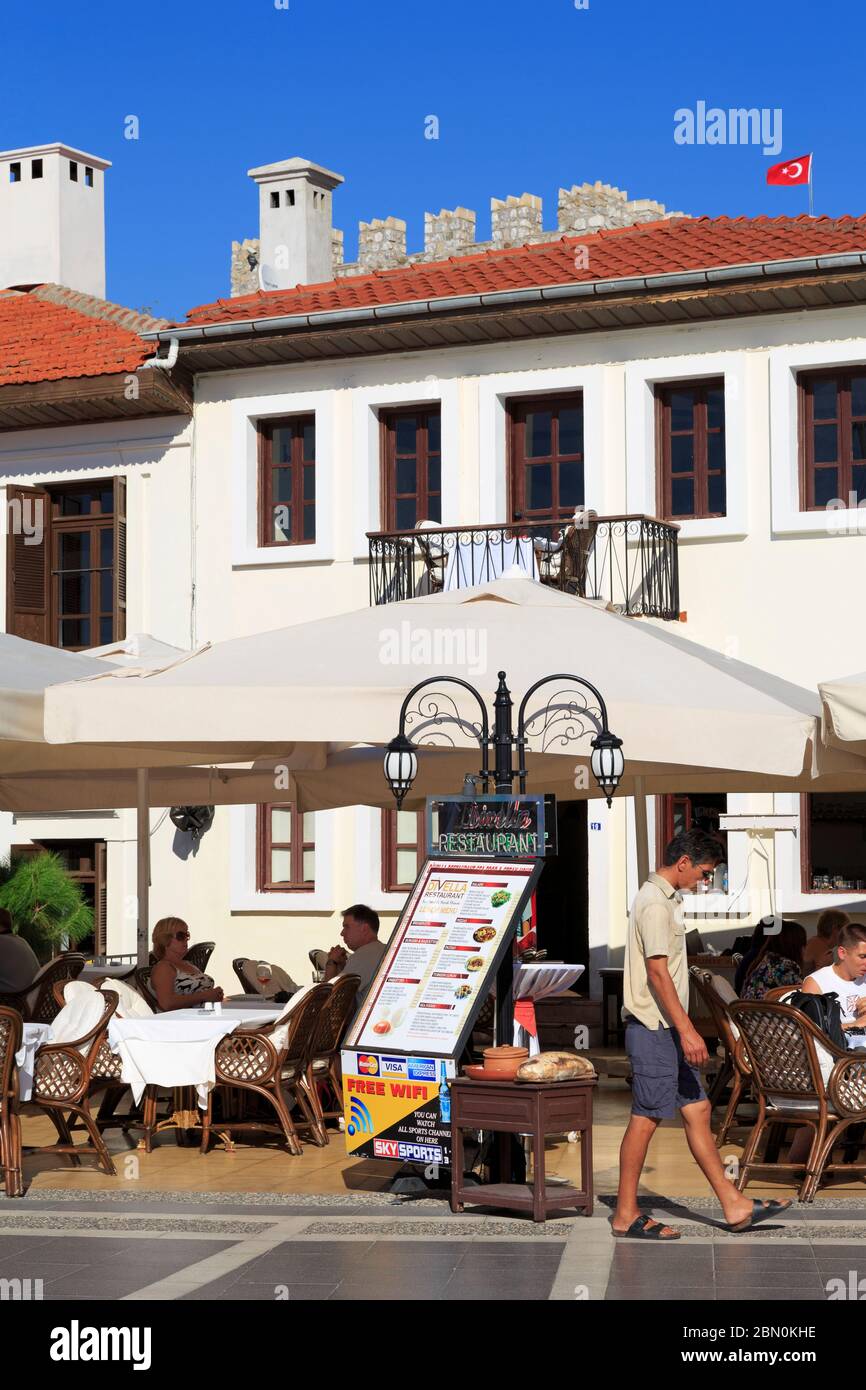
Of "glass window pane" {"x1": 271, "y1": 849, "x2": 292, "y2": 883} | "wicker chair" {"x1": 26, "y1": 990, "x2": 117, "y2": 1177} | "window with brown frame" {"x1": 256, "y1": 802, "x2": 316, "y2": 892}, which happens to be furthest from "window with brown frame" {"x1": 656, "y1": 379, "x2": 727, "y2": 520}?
"wicker chair" {"x1": 26, "y1": 990, "x2": 117, "y2": 1177}

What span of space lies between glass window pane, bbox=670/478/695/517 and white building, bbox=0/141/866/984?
0.03 m

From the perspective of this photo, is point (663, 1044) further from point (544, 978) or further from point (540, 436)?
point (540, 436)

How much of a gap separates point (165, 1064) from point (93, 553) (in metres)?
11.9

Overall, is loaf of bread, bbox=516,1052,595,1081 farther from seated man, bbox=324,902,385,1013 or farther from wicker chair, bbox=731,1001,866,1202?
seated man, bbox=324,902,385,1013

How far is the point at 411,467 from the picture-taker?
20984 mm

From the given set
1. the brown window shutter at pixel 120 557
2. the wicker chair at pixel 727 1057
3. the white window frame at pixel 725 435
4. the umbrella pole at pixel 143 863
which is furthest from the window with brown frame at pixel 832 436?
the umbrella pole at pixel 143 863

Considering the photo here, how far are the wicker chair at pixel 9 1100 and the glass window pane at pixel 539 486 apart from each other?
11.3 meters

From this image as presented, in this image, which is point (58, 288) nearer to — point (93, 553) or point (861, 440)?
point (93, 553)

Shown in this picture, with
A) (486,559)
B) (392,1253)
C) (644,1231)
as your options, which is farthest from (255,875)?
(392,1253)

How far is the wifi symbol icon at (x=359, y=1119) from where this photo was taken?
966cm

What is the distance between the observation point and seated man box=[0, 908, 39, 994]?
12.8 m

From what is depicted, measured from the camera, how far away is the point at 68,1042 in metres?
10.7

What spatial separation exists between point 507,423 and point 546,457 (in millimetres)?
549
